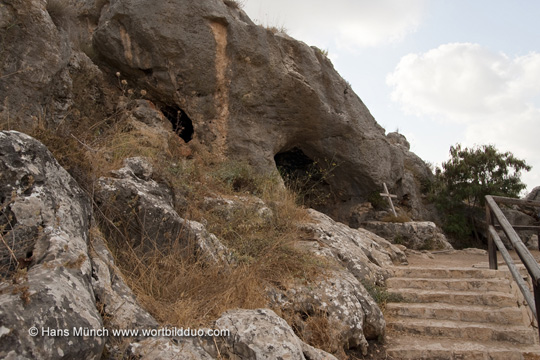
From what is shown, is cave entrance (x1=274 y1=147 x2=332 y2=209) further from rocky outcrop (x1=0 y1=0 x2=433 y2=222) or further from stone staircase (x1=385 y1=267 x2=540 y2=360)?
stone staircase (x1=385 y1=267 x2=540 y2=360)

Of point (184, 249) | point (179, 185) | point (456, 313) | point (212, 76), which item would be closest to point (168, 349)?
point (184, 249)

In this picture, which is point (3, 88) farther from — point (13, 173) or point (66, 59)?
point (13, 173)

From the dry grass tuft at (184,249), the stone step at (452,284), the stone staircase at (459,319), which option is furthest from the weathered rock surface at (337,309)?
the stone step at (452,284)

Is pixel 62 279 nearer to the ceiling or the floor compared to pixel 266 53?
nearer to the floor

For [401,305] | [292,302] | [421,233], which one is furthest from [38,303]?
[421,233]

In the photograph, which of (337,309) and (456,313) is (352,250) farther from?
(337,309)

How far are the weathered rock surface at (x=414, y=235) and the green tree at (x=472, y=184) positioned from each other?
11.7ft

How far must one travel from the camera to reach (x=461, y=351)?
4031 millimetres

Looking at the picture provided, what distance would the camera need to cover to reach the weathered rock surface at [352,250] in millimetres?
5500

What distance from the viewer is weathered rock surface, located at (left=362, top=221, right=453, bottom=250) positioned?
1045 centimetres

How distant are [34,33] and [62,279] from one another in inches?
187

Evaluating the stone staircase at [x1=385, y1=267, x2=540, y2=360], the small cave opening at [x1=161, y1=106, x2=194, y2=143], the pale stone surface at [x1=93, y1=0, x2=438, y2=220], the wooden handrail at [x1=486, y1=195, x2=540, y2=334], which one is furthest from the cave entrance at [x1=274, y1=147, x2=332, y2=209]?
the stone staircase at [x1=385, y1=267, x2=540, y2=360]

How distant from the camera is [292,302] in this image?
13.2 ft

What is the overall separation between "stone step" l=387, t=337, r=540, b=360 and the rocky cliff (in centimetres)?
33
